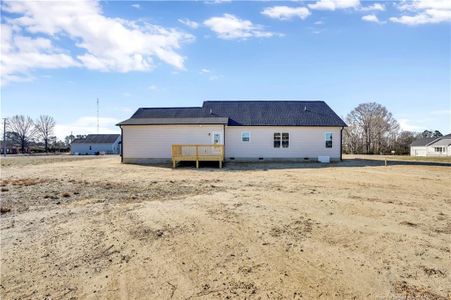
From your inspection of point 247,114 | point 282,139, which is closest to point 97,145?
point 247,114

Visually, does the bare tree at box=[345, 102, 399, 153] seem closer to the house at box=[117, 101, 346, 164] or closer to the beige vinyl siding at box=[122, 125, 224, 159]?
the house at box=[117, 101, 346, 164]

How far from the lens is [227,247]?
488 centimetres

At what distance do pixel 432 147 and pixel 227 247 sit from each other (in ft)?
218

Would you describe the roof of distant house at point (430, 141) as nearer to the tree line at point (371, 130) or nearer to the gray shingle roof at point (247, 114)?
the tree line at point (371, 130)

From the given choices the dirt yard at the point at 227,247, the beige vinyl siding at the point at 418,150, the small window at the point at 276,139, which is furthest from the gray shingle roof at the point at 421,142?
the dirt yard at the point at 227,247

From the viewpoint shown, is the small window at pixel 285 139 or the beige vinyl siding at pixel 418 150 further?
the beige vinyl siding at pixel 418 150

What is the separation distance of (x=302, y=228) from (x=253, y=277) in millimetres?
2116

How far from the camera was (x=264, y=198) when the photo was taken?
8539 mm

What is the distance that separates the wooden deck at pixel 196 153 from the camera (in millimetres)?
18781

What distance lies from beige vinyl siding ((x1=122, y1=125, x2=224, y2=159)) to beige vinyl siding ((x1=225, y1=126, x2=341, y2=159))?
1.48m

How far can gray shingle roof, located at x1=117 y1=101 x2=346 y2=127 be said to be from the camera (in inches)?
872

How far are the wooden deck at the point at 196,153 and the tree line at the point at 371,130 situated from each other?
111 feet

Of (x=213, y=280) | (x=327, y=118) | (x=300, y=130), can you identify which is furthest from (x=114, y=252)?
(x=327, y=118)

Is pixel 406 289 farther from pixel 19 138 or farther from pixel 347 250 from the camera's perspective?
pixel 19 138
